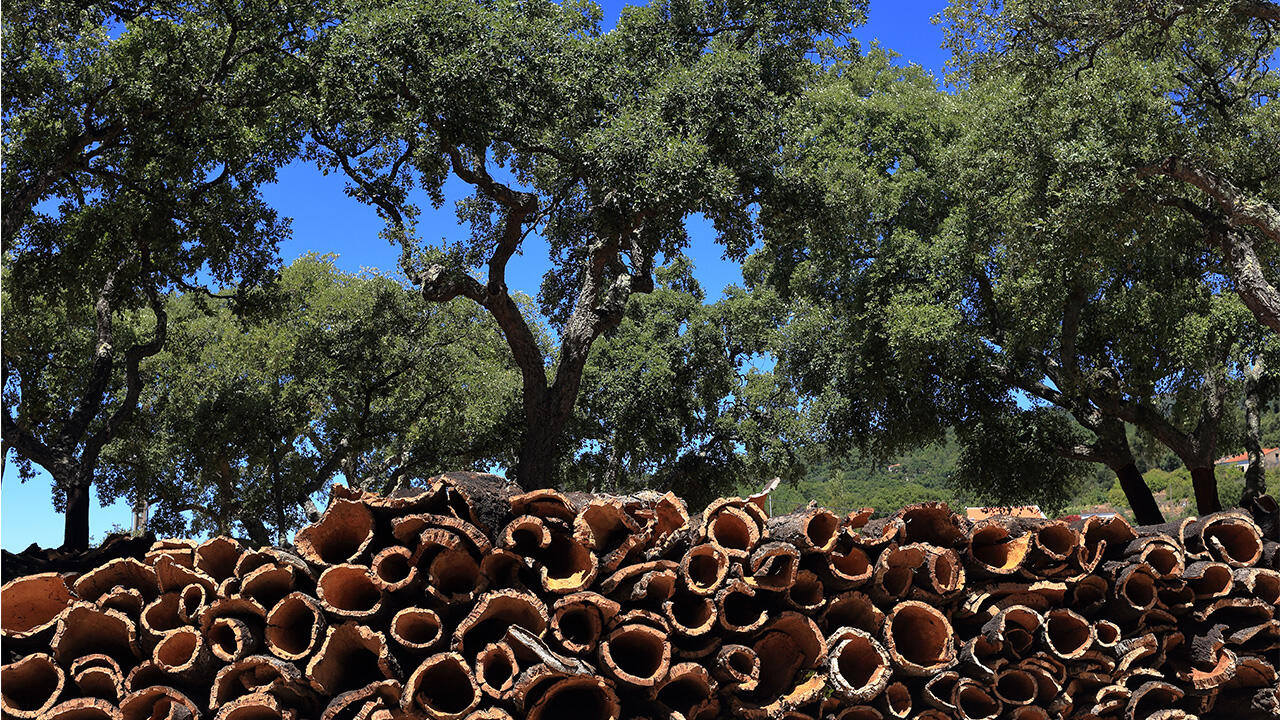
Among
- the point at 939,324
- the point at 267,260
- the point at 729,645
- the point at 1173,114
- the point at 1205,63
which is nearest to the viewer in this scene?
the point at 729,645

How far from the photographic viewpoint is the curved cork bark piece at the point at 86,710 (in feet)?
11.8

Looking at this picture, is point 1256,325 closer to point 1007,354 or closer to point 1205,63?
point 1007,354

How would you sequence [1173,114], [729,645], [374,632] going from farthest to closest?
[1173,114] < [729,645] < [374,632]

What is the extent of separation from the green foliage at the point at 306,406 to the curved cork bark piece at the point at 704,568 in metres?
14.3

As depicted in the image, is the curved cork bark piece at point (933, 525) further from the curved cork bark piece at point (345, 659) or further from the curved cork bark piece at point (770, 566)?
the curved cork bark piece at point (345, 659)

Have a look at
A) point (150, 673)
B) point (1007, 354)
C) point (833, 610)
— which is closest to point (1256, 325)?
point (1007, 354)

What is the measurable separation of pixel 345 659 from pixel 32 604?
1380 millimetres

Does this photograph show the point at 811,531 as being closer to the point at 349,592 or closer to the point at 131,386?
the point at 349,592

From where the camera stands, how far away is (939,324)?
604 inches

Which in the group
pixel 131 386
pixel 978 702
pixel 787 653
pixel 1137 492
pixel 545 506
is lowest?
pixel 978 702

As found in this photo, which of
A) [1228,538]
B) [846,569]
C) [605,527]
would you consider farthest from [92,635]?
[1228,538]

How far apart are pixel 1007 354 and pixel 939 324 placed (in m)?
2.51

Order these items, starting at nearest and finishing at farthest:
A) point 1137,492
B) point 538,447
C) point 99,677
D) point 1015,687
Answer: point 99,677, point 1015,687, point 538,447, point 1137,492

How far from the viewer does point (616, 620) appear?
384 centimetres
